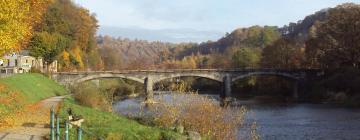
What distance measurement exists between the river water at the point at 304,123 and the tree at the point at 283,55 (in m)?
31.7

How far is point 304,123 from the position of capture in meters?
48.1

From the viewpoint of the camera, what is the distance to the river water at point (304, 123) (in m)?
39.6

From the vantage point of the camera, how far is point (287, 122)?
161 ft

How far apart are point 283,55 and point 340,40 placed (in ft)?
49.5

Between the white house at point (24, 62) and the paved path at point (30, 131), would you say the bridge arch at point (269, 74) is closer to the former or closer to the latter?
the white house at point (24, 62)

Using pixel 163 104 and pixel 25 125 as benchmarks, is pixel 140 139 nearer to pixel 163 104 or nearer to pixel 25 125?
pixel 25 125

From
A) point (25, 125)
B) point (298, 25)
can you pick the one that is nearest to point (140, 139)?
point (25, 125)

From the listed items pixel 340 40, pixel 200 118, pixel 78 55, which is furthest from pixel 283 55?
pixel 200 118

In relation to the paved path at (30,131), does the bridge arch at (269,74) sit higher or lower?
higher

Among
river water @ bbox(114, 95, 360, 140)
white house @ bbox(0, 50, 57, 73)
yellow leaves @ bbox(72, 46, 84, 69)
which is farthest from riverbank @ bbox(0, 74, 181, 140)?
yellow leaves @ bbox(72, 46, 84, 69)

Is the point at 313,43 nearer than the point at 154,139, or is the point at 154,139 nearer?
the point at 154,139

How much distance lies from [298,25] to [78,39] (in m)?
93.4

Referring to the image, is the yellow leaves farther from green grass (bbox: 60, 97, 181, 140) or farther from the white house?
green grass (bbox: 60, 97, 181, 140)

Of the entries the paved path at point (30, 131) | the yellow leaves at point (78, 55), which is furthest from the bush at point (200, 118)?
the yellow leaves at point (78, 55)
